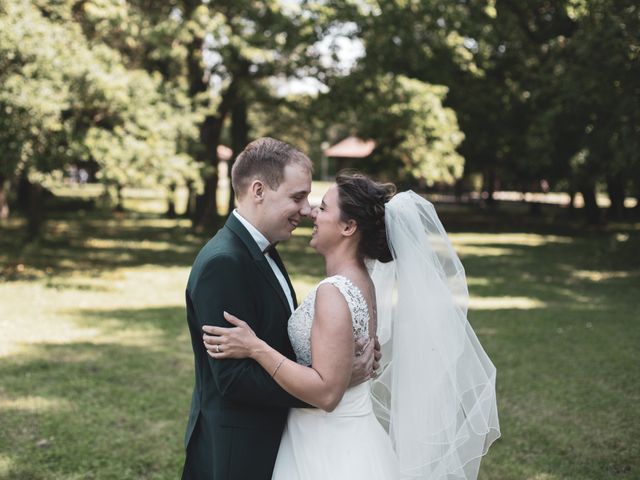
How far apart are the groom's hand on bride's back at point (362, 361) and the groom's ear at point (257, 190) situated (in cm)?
74

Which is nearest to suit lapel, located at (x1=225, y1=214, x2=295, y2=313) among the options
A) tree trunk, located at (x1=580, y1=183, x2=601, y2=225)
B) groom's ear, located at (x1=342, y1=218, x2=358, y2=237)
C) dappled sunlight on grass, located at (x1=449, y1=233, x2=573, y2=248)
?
groom's ear, located at (x1=342, y1=218, x2=358, y2=237)

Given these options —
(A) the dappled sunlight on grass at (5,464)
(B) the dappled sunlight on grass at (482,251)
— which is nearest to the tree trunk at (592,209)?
(B) the dappled sunlight on grass at (482,251)

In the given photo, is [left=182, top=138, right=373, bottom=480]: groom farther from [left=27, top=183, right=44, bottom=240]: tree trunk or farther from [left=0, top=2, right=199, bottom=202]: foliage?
[left=27, top=183, right=44, bottom=240]: tree trunk

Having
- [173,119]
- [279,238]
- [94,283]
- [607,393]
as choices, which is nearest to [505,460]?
[607,393]

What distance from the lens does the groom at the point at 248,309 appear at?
270cm

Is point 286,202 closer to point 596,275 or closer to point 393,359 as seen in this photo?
point 393,359

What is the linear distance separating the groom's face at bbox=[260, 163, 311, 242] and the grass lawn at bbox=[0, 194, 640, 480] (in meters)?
3.19

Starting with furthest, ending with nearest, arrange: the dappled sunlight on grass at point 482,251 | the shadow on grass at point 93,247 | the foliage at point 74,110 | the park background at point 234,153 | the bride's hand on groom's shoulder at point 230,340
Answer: the dappled sunlight on grass at point 482,251 → the shadow on grass at point 93,247 → the foliage at point 74,110 → the park background at point 234,153 → the bride's hand on groom's shoulder at point 230,340

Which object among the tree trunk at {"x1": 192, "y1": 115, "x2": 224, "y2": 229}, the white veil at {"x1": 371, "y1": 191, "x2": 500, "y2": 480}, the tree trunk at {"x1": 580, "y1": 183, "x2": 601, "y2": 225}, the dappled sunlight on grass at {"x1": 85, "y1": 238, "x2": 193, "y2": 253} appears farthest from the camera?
the tree trunk at {"x1": 580, "y1": 183, "x2": 601, "y2": 225}

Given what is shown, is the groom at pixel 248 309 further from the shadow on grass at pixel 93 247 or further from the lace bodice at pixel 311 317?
the shadow on grass at pixel 93 247

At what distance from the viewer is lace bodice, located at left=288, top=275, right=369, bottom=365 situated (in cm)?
283

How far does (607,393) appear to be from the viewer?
723 cm

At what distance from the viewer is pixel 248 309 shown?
2.75m

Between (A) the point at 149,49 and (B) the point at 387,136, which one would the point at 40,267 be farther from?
(B) the point at 387,136
